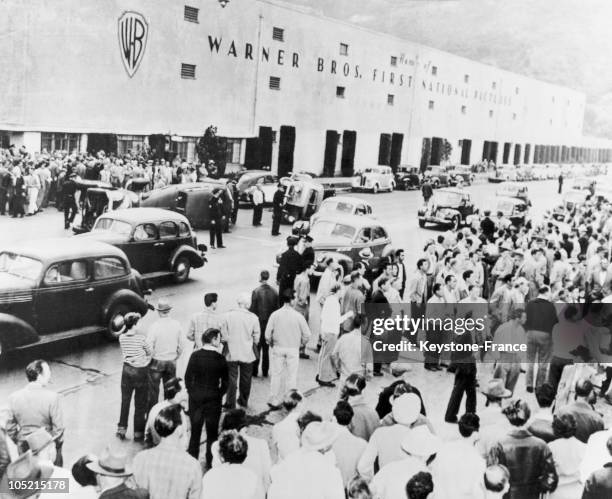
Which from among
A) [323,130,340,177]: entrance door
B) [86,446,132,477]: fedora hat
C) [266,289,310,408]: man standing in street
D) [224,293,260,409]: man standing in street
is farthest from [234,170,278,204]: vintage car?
[86,446,132,477]: fedora hat

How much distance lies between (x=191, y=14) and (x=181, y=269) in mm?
7592

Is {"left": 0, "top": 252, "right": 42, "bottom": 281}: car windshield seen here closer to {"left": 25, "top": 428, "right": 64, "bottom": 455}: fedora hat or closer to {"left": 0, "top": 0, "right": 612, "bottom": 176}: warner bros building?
{"left": 0, "top": 0, "right": 612, "bottom": 176}: warner bros building

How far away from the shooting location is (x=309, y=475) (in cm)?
376

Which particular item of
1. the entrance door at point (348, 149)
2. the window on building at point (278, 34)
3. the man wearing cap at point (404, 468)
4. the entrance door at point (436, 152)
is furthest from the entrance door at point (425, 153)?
the man wearing cap at point (404, 468)

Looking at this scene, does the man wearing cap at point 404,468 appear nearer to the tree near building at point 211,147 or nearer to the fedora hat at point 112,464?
the fedora hat at point 112,464

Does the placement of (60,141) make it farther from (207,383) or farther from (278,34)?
(278,34)

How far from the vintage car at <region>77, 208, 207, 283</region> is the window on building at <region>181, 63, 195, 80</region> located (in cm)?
502

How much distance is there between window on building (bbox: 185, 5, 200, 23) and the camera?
15383mm

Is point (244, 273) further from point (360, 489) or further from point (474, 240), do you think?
point (360, 489)

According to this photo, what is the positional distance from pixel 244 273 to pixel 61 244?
5.13m

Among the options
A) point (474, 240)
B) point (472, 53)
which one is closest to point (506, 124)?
point (472, 53)

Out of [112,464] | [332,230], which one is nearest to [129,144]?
[332,230]

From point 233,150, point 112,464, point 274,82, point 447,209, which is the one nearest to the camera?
point 112,464

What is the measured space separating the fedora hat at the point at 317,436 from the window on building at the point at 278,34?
62.7ft
